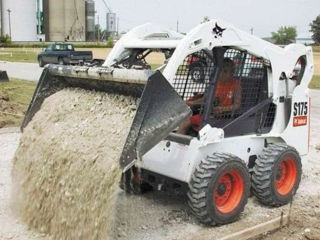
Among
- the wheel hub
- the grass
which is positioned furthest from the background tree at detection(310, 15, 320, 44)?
the wheel hub

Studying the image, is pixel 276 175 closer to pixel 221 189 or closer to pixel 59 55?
pixel 221 189

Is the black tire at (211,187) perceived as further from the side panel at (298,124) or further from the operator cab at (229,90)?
the side panel at (298,124)

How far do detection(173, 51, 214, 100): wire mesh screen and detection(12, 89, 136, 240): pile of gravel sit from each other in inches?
25.7

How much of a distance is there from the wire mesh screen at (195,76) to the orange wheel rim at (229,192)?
969 mm

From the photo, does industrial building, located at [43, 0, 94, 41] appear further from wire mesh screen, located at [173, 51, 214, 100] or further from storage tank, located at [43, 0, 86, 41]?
wire mesh screen, located at [173, 51, 214, 100]

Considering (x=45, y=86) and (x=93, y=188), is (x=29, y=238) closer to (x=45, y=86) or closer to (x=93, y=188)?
(x=93, y=188)

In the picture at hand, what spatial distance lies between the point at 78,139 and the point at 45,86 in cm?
118

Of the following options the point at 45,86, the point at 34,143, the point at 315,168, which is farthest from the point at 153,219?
the point at 315,168

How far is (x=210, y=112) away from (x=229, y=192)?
837 millimetres

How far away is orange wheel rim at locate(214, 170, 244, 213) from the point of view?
5137 millimetres

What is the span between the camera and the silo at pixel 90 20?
364ft

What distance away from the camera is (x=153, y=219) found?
5363 mm

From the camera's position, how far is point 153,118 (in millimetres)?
4465

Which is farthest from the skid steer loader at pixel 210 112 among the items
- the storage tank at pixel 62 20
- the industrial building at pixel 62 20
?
the storage tank at pixel 62 20
